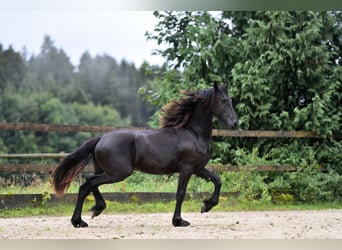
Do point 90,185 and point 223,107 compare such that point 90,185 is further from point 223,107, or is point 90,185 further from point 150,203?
point 150,203

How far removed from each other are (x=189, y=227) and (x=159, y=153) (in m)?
0.67

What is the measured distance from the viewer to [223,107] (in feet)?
14.8

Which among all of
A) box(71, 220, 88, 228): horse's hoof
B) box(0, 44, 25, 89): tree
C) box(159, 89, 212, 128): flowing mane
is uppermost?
box(0, 44, 25, 89): tree

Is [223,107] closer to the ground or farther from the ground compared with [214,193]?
farther from the ground

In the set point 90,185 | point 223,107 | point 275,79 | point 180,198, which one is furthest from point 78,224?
point 275,79

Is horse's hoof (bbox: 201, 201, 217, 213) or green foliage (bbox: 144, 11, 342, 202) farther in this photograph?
green foliage (bbox: 144, 11, 342, 202)

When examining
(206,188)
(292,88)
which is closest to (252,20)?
(292,88)

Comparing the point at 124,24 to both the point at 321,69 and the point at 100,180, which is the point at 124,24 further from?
the point at 100,180

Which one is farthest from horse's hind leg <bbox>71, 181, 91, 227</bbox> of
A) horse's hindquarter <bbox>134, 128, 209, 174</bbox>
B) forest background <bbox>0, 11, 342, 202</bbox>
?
forest background <bbox>0, 11, 342, 202</bbox>

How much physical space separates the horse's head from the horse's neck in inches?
4.3

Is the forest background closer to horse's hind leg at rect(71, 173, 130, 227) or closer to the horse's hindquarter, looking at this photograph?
the horse's hindquarter

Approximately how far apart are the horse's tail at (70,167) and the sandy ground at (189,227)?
14.0 inches

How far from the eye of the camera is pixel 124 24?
2619 centimetres

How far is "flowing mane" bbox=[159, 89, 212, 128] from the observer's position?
4.70 metres
